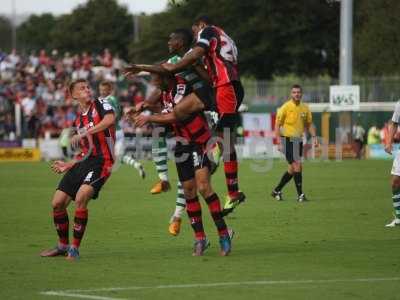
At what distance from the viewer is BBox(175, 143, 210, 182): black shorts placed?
13086 mm

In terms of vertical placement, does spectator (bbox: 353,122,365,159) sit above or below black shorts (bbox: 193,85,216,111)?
below

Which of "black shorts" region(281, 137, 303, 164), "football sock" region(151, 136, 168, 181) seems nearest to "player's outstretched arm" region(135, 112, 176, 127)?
"football sock" region(151, 136, 168, 181)

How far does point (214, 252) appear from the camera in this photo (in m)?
13.6

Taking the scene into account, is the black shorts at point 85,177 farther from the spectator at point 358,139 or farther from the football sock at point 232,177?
the spectator at point 358,139

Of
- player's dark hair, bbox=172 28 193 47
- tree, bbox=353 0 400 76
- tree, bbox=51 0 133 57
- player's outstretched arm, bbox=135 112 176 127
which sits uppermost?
tree, bbox=51 0 133 57

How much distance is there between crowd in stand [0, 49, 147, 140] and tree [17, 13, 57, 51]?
68.5m

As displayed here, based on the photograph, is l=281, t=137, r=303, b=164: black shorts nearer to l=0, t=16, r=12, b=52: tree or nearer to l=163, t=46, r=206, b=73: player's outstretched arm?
l=163, t=46, r=206, b=73: player's outstretched arm

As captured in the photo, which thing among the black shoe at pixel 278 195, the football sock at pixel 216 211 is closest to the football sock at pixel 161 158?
the black shoe at pixel 278 195

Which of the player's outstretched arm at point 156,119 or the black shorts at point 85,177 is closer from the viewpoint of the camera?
the player's outstretched arm at point 156,119

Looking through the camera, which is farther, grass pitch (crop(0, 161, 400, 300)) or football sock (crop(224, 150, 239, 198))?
football sock (crop(224, 150, 239, 198))

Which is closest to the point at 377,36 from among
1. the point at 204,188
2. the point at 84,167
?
the point at 204,188

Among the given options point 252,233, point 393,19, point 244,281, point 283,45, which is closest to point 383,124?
point 393,19

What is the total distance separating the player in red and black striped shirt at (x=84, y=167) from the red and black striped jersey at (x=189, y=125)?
80 centimetres

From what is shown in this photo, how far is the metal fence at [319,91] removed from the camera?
168 ft
